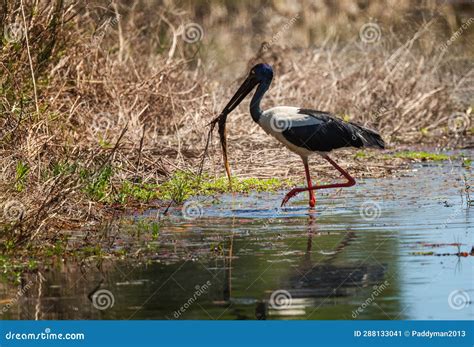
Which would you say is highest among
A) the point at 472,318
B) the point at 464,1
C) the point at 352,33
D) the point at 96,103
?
the point at 464,1

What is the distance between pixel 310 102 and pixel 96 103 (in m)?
4.28

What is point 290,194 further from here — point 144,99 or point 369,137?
point 144,99

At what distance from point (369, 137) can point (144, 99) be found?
4.17 meters

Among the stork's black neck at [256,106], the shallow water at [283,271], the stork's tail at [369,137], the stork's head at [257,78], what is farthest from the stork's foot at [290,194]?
the stork's head at [257,78]

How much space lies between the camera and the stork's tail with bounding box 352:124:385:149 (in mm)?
13289

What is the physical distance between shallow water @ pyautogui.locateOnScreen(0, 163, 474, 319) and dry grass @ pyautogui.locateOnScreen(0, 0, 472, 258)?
0.91m

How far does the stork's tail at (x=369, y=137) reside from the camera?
13.3m

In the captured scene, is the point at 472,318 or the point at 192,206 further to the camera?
the point at 192,206

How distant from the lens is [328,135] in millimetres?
13328

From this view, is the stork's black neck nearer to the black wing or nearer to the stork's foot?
the black wing

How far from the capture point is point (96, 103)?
15.7 m

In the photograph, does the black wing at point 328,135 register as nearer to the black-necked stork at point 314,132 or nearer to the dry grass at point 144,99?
the black-necked stork at point 314,132
